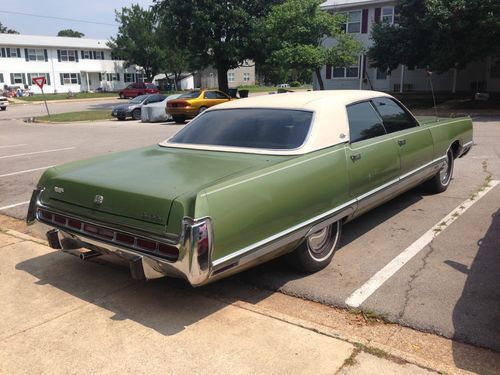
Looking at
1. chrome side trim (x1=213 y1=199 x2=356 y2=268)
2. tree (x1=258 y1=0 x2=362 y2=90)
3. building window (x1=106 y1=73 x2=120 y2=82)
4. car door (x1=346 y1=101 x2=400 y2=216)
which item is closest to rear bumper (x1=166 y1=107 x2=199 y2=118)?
tree (x1=258 y1=0 x2=362 y2=90)

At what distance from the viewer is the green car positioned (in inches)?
124

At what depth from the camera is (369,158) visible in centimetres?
453

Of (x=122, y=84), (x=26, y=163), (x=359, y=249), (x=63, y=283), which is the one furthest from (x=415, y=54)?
(x=122, y=84)

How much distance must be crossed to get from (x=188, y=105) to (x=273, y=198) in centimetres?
1734

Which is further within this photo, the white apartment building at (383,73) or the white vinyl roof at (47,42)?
the white vinyl roof at (47,42)

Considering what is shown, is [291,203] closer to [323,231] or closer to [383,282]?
[323,231]

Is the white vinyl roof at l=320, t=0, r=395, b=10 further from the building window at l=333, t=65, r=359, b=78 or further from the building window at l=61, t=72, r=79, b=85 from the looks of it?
the building window at l=61, t=72, r=79, b=85

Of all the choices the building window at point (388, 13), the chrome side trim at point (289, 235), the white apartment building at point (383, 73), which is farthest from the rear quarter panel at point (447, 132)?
the building window at point (388, 13)

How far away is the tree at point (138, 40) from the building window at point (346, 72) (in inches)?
1130

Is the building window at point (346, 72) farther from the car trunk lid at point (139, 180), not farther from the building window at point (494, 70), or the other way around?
the car trunk lid at point (139, 180)

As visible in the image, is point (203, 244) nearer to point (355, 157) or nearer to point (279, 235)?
point (279, 235)

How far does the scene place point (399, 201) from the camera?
20.8 feet

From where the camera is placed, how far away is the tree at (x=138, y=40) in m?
54.0

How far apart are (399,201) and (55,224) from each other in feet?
14.2
